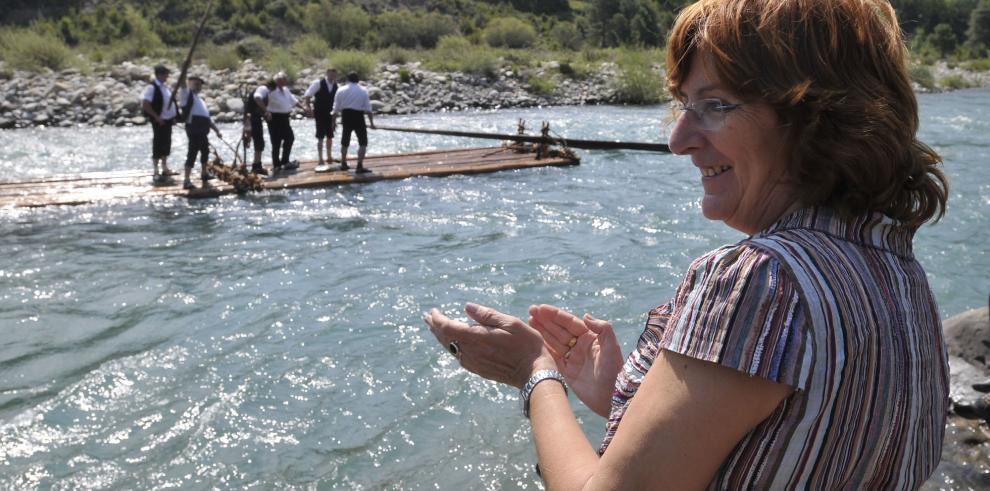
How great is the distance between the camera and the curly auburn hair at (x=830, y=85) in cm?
129

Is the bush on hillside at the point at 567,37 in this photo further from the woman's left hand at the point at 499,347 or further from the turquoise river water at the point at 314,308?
the woman's left hand at the point at 499,347

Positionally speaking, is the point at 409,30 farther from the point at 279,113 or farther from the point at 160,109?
the point at 160,109

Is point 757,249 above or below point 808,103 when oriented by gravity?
below

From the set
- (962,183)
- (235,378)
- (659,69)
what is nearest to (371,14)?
(659,69)

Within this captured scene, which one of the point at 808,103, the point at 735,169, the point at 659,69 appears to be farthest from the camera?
the point at 659,69

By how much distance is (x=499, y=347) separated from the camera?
1.75 metres

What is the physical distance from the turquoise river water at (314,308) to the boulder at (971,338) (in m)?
2.20

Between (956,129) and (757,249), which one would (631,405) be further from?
(956,129)

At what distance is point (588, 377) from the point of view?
1.98 metres

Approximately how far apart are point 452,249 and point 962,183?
29.3ft

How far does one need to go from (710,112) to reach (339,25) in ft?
158

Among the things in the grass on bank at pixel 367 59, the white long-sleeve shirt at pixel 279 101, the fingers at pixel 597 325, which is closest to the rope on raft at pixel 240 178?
the white long-sleeve shirt at pixel 279 101

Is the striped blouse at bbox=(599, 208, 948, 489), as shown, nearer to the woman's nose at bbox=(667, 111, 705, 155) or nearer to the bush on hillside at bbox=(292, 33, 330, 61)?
the woman's nose at bbox=(667, 111, 705, 155)

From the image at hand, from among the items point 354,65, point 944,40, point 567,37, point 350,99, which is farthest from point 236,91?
point 944,40
